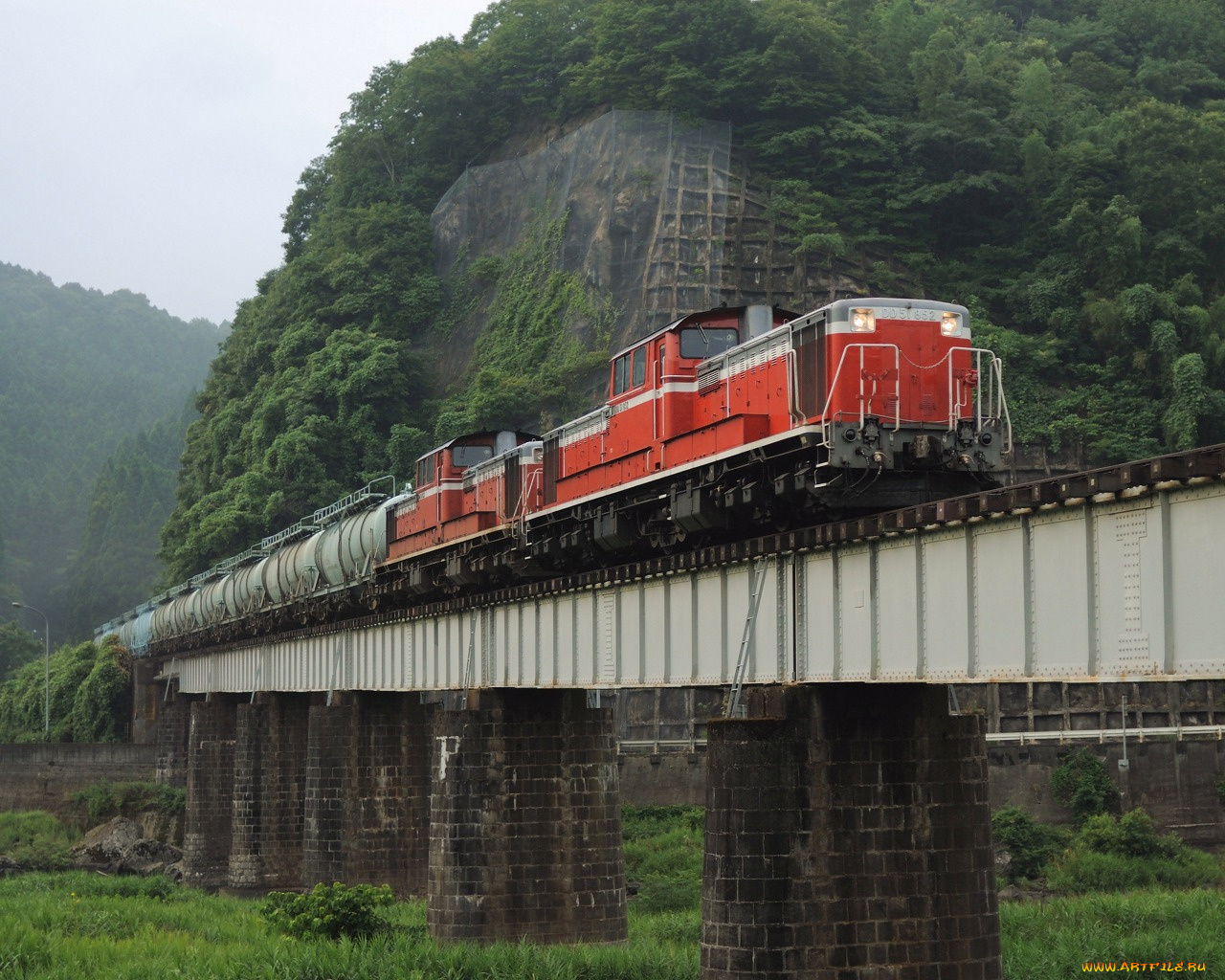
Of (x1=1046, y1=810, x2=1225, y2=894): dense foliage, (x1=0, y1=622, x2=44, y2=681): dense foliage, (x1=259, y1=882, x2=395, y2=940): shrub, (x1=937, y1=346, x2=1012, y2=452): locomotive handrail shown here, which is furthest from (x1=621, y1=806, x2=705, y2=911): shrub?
(x1=0, y1=622, x2=44, y2=681): dense foliage

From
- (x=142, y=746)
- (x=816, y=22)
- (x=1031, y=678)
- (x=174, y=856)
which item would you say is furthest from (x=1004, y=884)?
(x=816, y=22)

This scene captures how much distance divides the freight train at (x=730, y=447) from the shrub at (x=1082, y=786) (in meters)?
24.5

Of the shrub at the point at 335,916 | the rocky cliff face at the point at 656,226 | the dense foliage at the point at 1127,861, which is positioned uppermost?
the rocky cliff face at the point at 656,226

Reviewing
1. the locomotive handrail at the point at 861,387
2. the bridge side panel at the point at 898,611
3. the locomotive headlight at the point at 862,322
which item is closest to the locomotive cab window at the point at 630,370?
the locomotive headlight at the point at 862,322

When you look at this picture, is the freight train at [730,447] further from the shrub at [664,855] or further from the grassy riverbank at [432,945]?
the shrub at [664,855]

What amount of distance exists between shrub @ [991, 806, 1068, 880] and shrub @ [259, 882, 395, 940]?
22608 millimetres

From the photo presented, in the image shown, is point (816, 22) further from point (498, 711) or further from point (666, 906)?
point (498, 711)

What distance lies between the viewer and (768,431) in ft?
70.5

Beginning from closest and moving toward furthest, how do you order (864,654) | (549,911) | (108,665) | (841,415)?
(864,654) → (841,415) → (549,911) → (108,665)

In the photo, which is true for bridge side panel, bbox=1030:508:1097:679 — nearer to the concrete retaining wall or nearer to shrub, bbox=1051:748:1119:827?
shrub, bbox=1051:748:1119:827

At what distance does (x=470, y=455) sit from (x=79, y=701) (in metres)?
57.1

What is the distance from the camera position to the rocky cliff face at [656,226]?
250 ft

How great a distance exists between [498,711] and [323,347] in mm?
65073

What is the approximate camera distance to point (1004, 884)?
1729 inches
